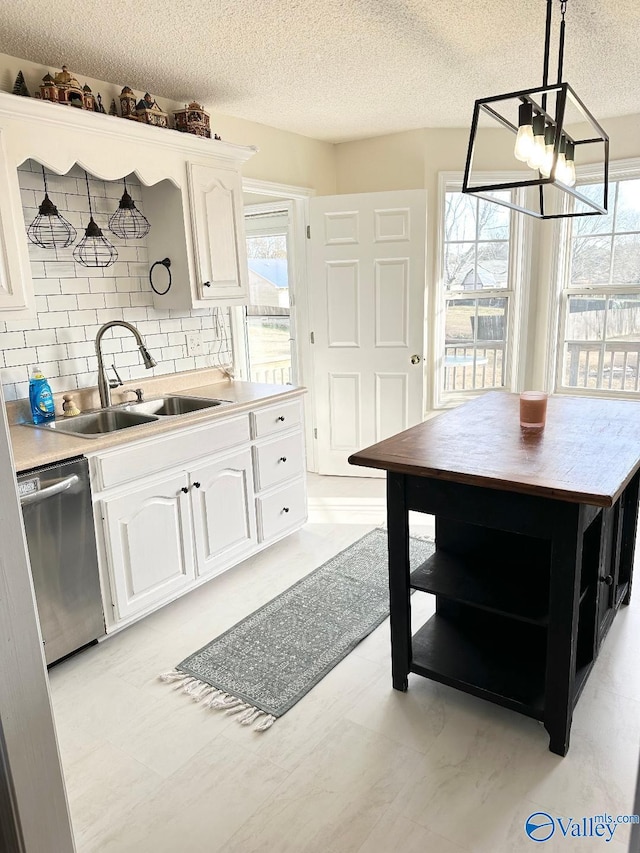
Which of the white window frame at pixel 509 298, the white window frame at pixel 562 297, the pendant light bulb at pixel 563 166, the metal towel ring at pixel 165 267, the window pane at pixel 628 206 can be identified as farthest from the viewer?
the white window frame at pixel 509 298

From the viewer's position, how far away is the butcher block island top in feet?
5.76

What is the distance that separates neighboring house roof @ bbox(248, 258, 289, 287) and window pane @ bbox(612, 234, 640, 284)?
7.86 ft

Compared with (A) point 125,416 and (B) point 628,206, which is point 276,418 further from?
(B) point 628,206

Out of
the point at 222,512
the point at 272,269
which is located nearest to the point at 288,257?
the point at 272,269

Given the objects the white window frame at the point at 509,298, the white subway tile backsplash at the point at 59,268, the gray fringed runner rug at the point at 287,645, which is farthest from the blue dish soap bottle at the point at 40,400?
the white window frame at the point at 509,298

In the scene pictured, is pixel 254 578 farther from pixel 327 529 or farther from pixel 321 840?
pixel 321 840

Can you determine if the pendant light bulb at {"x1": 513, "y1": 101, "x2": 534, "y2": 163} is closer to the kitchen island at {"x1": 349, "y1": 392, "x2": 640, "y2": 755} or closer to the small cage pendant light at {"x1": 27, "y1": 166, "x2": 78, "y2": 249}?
the kitchen island at {"x1": 349, "y1": 392, "x2": 640, "y2": 755}

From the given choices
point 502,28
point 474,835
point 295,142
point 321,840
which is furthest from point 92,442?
point 295,142

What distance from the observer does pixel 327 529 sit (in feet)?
12.2

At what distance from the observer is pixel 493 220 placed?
173 inches

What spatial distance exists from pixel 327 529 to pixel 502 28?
271 centimetres

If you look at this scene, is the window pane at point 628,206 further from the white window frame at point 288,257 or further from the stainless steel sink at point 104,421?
the stainless steel sink at point 104,421

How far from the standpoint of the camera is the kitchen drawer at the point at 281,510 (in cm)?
327

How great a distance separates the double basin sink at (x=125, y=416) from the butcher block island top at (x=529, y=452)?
122 centimetres
